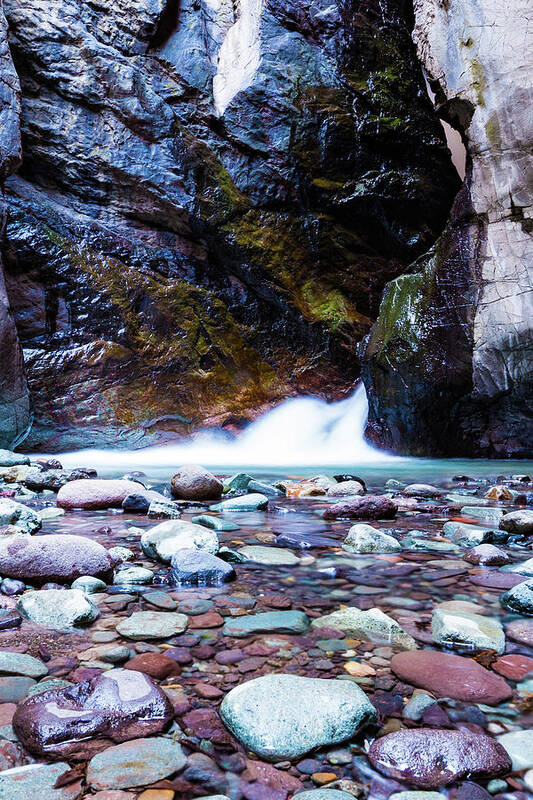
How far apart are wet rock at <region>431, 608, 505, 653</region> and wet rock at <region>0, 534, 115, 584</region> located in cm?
138

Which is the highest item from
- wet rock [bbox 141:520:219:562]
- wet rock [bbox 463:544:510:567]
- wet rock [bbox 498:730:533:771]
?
wet rock [bbox 141:520:219:562]

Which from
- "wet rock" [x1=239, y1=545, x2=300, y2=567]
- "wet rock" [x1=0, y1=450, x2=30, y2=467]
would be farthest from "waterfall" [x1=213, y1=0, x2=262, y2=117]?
"wet rock" [x1=239, y1=545, x2=300, y2=567]

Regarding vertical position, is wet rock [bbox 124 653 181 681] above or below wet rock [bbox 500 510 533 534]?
below

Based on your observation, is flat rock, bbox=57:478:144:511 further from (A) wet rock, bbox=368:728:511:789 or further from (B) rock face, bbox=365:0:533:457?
(B) rock face, bbox=365:0:533:457

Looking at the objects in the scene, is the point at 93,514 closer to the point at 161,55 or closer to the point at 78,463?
the point at 78,463

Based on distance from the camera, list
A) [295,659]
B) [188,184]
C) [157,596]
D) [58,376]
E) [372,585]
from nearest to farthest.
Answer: [295,659] < [157,596] < [372,585] < [58,376] < [188,184]

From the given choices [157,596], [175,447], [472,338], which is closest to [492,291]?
[472,338]

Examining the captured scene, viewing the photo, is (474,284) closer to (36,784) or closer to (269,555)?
(269,555)

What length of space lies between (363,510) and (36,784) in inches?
120

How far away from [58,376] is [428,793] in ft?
37.6

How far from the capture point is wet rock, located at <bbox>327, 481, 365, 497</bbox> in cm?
497

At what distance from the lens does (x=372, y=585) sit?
222 cm

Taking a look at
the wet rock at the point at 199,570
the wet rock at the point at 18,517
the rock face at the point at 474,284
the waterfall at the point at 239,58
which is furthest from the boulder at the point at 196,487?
the waterfall at the point at 239,58

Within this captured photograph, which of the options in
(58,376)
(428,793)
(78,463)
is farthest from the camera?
(58,376)
